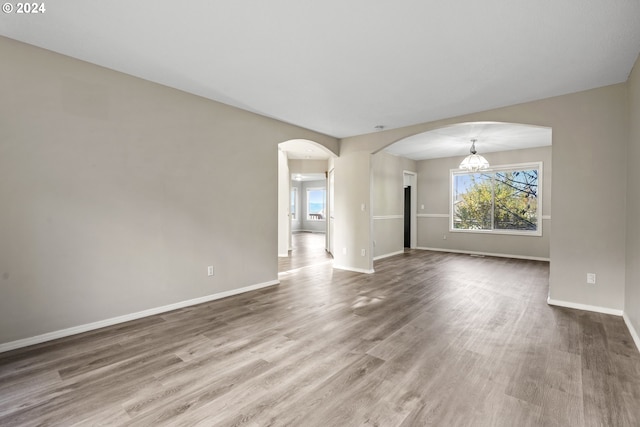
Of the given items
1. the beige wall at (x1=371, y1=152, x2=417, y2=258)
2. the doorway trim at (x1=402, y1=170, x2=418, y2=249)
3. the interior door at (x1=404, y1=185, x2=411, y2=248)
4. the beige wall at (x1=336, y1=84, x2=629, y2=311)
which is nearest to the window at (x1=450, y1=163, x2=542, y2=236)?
the doorway trim at (x1=402, y1=170, x2=418, y2=249)

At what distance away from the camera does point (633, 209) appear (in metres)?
2.87

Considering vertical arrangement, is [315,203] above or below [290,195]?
below

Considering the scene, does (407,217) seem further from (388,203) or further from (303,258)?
(303,258)

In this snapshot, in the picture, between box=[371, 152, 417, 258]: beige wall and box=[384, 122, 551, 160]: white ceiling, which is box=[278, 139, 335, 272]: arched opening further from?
box=[384, 122, 551, 160]: white ceiling

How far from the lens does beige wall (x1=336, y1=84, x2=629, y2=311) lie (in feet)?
10.8

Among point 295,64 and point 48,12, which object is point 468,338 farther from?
point 48,12

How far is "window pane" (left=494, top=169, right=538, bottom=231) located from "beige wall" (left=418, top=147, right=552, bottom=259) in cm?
22

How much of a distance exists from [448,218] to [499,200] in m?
1.31

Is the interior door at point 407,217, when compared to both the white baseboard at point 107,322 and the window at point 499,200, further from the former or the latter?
the white baseboard at point 107,322

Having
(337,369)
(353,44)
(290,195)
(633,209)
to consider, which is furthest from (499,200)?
(337,369)

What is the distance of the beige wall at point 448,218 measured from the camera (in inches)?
266

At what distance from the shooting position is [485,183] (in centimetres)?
768

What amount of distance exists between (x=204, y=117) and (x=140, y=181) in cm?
116

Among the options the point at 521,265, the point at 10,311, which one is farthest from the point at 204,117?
the point at 521,265
